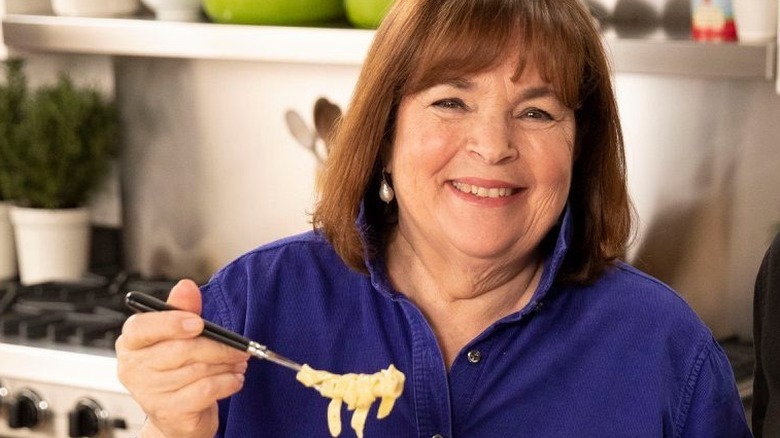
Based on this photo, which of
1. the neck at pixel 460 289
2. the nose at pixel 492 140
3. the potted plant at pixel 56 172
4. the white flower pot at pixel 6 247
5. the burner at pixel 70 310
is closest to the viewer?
the nose at pixel 492 140

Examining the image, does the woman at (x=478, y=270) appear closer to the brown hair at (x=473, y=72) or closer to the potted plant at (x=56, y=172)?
the brown hair at (x=473, y=72)

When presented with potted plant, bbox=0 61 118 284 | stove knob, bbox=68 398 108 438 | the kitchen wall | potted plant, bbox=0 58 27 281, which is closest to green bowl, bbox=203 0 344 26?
the kitchen wall

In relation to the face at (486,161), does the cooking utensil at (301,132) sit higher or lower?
lower

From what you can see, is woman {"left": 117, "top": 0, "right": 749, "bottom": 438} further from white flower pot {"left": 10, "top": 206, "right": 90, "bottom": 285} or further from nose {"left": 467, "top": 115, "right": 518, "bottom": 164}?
white flower pot {"left": 10, "top": 206, "right": 90, "bottom": 285}

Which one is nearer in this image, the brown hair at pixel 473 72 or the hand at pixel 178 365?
the hand at pixel 178 365

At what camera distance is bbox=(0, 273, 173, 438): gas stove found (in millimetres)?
2562

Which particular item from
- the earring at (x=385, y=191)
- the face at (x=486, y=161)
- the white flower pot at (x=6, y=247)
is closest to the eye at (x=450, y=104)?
the face at (x=486, y=161)

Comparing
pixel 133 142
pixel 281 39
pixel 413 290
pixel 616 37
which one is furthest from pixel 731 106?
pixel 133 142

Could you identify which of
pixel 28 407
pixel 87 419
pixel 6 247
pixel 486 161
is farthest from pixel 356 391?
pixel 6 247

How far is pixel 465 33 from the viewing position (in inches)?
61.8

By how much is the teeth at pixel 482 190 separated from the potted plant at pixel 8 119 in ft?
5.67

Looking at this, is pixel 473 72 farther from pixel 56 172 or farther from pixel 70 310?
pixel 56 172

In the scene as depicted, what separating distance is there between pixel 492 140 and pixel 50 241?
1.77 meters

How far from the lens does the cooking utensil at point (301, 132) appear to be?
2.96 meters
